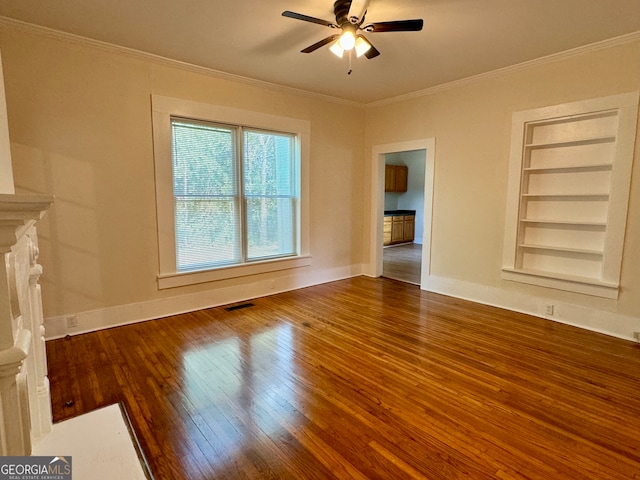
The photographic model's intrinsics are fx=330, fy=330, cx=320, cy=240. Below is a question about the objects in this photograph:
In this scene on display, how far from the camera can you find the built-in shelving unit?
10.6 ft

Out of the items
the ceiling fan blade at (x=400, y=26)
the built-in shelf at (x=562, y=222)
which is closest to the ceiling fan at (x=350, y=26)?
the ceiling fan blade at (x=400, y=26)

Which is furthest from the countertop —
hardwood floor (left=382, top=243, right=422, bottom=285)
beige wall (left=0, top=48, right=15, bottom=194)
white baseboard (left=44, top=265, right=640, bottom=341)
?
beige wall (left=0, top=48, right=15, bottom=194)

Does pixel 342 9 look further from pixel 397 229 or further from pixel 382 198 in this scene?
pixel 397 229

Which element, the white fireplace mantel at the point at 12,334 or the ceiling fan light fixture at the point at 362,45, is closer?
the white fireplace mantel at the point at 12,334

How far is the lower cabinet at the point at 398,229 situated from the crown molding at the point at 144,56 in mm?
4588

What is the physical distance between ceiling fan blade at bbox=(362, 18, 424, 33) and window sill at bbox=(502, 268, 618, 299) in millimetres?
2975

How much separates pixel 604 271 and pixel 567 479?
255 cm

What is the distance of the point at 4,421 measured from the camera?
102 cm

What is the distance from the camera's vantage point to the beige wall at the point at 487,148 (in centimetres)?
318

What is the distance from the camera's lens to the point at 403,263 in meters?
6.77

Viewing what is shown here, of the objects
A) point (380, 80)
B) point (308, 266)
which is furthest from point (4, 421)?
point (380, 80)

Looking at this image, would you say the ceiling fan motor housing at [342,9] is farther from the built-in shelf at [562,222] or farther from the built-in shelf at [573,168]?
the built-in shelf at [562,222]

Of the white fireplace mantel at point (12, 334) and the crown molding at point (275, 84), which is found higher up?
the crown molding at point (275, 84)

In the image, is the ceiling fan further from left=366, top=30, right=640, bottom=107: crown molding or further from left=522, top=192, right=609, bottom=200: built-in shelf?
left=522, top=192, right=609, bottom=200: built-in shelf
